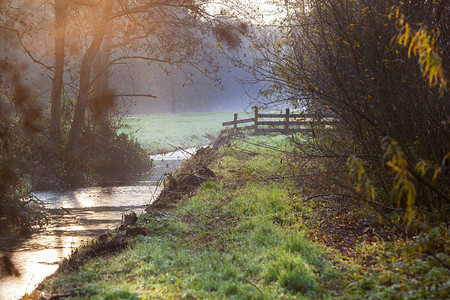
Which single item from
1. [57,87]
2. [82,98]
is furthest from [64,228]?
[57,87]

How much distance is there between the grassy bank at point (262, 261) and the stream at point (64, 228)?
0.89 m

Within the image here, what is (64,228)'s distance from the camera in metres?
10.8

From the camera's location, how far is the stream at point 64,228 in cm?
741

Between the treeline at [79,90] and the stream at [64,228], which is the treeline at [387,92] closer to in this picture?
the stream at [64,228]

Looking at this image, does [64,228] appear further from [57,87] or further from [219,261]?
[57,87]

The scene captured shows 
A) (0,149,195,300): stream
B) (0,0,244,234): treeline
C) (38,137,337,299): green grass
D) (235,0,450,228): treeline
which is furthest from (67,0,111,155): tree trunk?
(235,0,450,228): treeline

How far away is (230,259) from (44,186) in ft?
38.5

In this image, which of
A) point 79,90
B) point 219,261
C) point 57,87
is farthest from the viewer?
point 79,90

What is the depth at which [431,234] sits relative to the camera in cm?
599

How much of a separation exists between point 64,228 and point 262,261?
6.21 meters

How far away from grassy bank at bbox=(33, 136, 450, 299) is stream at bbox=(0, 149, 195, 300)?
0.89m

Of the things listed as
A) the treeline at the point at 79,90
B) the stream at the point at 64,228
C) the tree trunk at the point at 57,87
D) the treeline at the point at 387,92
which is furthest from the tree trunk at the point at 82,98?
the treeline at the point at 387,92

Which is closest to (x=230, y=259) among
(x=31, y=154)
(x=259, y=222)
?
(x=259, y=222)

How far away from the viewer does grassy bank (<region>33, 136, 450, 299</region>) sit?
521 cm
